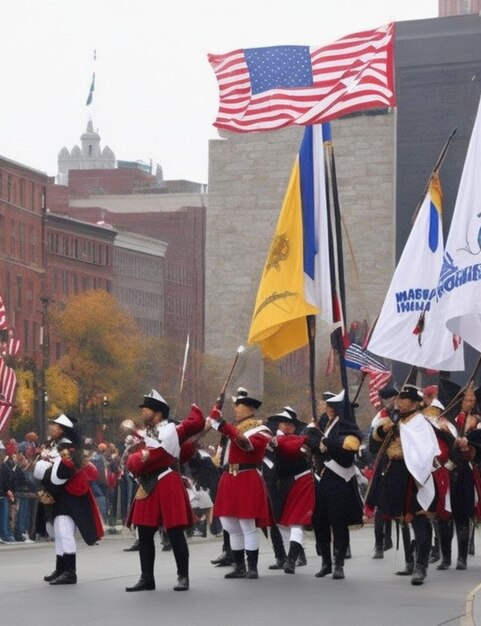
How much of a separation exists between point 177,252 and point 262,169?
35.5 m

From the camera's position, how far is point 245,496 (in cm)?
1833

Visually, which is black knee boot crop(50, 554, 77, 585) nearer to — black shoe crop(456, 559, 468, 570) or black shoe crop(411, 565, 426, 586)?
black shoe crop(411, 565, 426, 586)

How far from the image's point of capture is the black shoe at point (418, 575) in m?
17.6

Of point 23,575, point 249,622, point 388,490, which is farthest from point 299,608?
point 23,575

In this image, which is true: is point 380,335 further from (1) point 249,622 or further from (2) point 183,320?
(2) point 183,320

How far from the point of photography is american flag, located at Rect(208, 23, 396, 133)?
68.4 ft

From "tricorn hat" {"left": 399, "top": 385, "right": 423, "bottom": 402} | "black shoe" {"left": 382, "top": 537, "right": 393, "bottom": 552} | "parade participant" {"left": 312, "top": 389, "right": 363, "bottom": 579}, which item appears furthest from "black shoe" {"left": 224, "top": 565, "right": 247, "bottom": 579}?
"black shoe" {"left": 382, "top": 537, "right": 393, "bottom": 552}

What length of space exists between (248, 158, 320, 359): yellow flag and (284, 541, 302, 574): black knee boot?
2339 millimetres

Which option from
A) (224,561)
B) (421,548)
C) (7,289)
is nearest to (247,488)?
(421,548)

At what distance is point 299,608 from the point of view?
15531 millimetres

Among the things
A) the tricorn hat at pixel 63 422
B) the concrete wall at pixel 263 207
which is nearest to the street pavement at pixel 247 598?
the tricorn hat at pixel 63 422

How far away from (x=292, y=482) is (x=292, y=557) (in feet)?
2.29

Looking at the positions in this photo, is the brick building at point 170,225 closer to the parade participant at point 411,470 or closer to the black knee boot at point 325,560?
the black knee boot at point 325,560

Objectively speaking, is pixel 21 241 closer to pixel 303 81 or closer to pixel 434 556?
pixel 303 81
